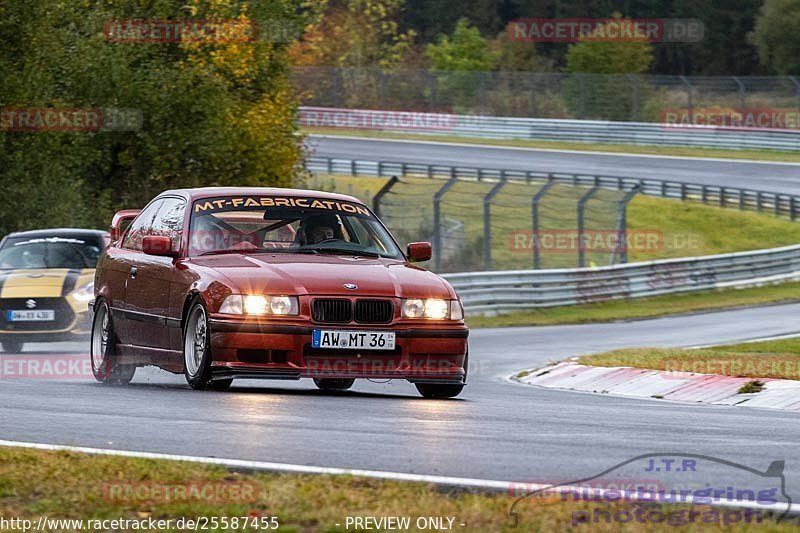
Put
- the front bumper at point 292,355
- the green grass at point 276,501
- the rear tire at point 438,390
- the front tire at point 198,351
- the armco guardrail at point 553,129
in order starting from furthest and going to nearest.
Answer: the armco guardrail at point 553,129 < the rear tire at point 438,390 < the front tire at point 198,351 < the front bumper at point 292,355 < the green grass at point 276,501

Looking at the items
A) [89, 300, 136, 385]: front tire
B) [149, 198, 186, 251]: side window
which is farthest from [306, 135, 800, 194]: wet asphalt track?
[149, 198, 186, 251]: side window

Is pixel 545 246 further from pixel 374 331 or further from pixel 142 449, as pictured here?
pixel 142 449

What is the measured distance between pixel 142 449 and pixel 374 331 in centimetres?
328

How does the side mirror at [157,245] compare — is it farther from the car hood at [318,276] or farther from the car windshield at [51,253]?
the car windshield at [51,253]

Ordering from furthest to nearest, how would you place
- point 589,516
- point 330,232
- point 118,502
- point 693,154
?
point 693,154 → point 330,232 → point 118,502 → point 589,516

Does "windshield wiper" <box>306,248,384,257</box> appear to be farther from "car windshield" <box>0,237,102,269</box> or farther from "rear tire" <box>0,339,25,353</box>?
"rear tire" <box>0,339,25,353</box>

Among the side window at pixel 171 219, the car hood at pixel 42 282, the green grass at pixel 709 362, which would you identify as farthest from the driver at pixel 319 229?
the car hood at pixel 42 282

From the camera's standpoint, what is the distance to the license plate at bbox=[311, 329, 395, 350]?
34.8 feet

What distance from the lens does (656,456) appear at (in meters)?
7.25

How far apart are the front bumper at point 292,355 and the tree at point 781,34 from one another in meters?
73.6

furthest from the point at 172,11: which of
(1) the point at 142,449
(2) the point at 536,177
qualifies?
(1) the point at 142,449

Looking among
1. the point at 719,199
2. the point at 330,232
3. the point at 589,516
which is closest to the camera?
the point at 589,516

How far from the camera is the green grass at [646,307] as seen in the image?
28359 mm

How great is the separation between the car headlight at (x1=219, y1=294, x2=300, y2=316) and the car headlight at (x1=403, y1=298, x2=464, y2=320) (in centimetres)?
80
